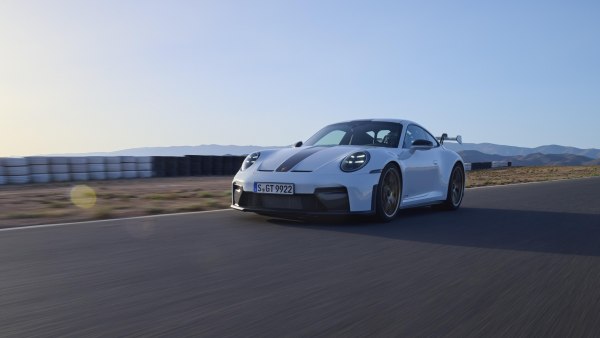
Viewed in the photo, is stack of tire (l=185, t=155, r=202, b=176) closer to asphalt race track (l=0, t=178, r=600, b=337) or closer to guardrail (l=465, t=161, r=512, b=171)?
asphalt race track (l=0, t=178, r=600, b=337)

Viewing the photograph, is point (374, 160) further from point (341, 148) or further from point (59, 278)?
point (59, 278)

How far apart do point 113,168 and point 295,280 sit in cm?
1682

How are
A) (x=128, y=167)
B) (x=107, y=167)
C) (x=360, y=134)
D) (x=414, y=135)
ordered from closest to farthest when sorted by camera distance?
(x=360, y=134), (x=414, y=135), (x=107, y=167), (x=128, y=167)

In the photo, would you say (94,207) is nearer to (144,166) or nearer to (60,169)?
(60,169)

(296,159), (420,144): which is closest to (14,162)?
(296,159)

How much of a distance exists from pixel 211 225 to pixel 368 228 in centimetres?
160

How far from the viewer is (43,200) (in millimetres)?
10609

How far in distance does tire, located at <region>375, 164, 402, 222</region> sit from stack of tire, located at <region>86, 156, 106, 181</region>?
45.4 ft

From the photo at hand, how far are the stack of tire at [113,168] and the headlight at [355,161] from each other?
14146 mm

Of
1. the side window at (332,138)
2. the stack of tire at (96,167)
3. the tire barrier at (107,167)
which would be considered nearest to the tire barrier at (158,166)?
the tire barrier at (107,167)

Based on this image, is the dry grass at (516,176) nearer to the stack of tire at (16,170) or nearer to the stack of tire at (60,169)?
the stack of tire at (60,169)

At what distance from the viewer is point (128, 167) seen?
2014 centimetres

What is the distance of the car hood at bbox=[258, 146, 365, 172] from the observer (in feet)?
21.8

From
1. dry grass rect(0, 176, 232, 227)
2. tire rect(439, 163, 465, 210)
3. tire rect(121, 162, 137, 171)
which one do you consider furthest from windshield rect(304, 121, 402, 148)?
tire rect(121, 162, 137, 171)
